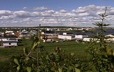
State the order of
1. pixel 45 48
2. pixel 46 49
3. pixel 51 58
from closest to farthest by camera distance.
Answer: pixel 51 58
pixel 45 48
pixel 46 49

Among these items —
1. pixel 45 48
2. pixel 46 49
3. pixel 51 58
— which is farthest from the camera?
pixel 46 49

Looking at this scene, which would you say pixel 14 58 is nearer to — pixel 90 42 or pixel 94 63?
pixel 94 63

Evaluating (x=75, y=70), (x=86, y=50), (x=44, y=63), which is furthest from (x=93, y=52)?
(x=75, y=70)

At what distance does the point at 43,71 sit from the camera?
3219 millimetres

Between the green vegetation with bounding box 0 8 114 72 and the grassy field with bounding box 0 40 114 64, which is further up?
the green vegetation with bounding box 0 8 114 72

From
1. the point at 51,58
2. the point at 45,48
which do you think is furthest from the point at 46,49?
the point at 51,58

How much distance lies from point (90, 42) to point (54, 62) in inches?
73.8

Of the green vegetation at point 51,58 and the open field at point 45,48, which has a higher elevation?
the green vegetation at point 51,58

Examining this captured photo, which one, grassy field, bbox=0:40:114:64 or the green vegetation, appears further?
grassy field, bbox=0:40:114:64

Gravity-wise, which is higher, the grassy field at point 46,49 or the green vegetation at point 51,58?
the green vegetation at point 51,58

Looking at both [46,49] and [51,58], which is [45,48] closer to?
[46,49]

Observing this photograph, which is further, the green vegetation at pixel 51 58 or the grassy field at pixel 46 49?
the grassy field at pixel 46 49

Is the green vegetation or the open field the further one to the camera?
the open field

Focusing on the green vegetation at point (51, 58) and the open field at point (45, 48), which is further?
the open field at point (45, 48)
